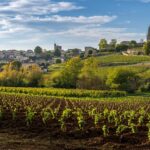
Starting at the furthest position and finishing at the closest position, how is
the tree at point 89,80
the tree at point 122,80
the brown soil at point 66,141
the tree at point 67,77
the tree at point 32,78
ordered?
the tree at point 89,80, the tree at point 67,77, the tree at point 32,78, the tree at point 122,80, the brown soil at point 66,141

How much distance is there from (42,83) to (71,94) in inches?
1049

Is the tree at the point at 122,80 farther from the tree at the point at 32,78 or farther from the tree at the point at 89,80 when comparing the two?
the tree at the point at 32,78

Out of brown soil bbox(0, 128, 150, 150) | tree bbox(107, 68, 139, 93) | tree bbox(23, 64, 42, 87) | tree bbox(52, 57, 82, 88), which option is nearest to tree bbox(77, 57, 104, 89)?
tree bbox(52, 57, 82, 88)

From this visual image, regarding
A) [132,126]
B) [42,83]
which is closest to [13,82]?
[42,83]

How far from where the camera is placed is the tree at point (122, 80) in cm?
9962

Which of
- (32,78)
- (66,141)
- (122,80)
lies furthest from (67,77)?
(66,141)

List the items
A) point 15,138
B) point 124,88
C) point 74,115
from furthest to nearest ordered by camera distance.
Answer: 1. point 124,88
2. point 74,115
3. point 15,138

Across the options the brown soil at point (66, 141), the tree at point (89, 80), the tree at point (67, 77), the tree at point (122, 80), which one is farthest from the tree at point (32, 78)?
the brown soil at point (66, 141)

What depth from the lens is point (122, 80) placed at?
10281 cm

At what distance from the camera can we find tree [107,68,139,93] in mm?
99625

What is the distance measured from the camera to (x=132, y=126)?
68.5 ft

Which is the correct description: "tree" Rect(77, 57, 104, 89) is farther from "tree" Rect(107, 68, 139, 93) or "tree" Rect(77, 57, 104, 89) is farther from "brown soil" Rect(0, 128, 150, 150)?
"brown soil" Rect(0, 128, 150, 150)

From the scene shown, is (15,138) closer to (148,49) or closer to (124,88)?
(124,88)

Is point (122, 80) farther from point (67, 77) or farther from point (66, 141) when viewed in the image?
point (66, 141)
